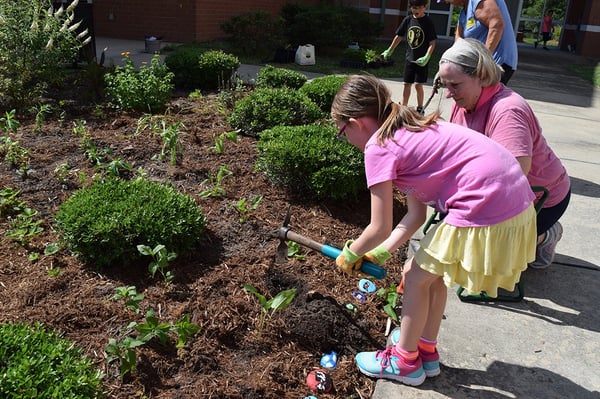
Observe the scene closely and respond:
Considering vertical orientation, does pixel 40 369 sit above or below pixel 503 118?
below

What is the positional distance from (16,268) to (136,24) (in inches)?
544

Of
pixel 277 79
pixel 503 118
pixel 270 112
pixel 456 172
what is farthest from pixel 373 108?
pixel 277 79

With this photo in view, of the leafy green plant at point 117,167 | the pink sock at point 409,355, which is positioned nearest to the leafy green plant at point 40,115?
the leafy green plant at point 117,167

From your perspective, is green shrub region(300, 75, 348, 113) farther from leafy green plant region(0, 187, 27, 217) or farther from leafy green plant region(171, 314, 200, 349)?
leafy green plant region(171, 314, 200, 349)

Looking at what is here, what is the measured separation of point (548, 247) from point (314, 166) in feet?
5.56

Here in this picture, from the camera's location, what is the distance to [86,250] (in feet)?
9.59

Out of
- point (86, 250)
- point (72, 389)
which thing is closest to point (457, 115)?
point (86, 250)

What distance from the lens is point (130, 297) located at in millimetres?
2627

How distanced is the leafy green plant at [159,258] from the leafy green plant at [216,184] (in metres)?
1.03

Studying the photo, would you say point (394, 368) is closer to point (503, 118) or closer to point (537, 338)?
point (537, 338)

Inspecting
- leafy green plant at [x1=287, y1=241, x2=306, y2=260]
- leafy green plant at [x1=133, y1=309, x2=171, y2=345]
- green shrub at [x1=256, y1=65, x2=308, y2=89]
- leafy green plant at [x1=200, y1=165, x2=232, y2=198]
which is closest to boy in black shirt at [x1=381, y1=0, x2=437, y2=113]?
green shrub at [x1=256, y1=65, x2=308, y2=89]

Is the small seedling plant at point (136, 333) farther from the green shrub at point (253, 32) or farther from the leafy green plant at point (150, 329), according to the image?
the green shrub at point (253, 32)

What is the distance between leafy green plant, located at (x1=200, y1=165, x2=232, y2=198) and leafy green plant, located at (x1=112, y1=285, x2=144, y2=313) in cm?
133

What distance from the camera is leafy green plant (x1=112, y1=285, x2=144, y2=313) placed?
2.49 metres
